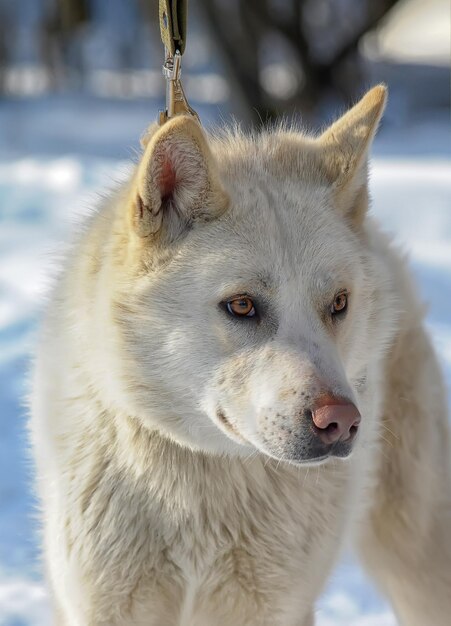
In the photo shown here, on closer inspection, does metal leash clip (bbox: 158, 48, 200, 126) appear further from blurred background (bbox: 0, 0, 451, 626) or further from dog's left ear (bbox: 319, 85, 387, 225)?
dog's left ear (bbox: 319, 85, 387, 225)

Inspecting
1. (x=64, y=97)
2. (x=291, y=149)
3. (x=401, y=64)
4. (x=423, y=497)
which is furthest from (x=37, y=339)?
(x=64, y=97)

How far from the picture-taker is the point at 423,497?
3002 mm

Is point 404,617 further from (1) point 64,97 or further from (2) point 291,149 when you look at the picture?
(1) point 64,97

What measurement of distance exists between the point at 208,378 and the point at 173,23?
118 centimetres

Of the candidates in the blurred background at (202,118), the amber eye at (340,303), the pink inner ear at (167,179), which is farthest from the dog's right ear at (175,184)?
the blurred background at (202,118)

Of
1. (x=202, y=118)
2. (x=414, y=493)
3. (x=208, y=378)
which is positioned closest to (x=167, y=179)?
(x=208, y=378)

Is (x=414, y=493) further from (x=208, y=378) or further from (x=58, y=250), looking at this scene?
(x=58, y=250)

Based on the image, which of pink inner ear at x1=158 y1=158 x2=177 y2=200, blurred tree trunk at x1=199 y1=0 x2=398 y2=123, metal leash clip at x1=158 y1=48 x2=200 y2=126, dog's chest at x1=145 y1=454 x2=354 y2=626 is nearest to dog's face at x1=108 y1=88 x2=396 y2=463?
pink inner ear at x1=158 y1=158 x2=177 y2=200

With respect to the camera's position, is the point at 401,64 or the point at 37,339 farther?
the point at 401,64

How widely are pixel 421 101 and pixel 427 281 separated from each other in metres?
10.3

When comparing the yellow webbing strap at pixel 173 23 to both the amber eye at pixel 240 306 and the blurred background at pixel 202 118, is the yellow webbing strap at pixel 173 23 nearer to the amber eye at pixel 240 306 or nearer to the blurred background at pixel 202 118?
the blurred background at pixel 202 118

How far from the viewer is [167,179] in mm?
2377

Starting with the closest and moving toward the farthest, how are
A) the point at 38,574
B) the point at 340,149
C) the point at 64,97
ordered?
the point at 340,149, the point at 38,574, the point at 64,97

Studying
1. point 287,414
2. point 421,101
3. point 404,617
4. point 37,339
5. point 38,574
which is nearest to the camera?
point 287,414
